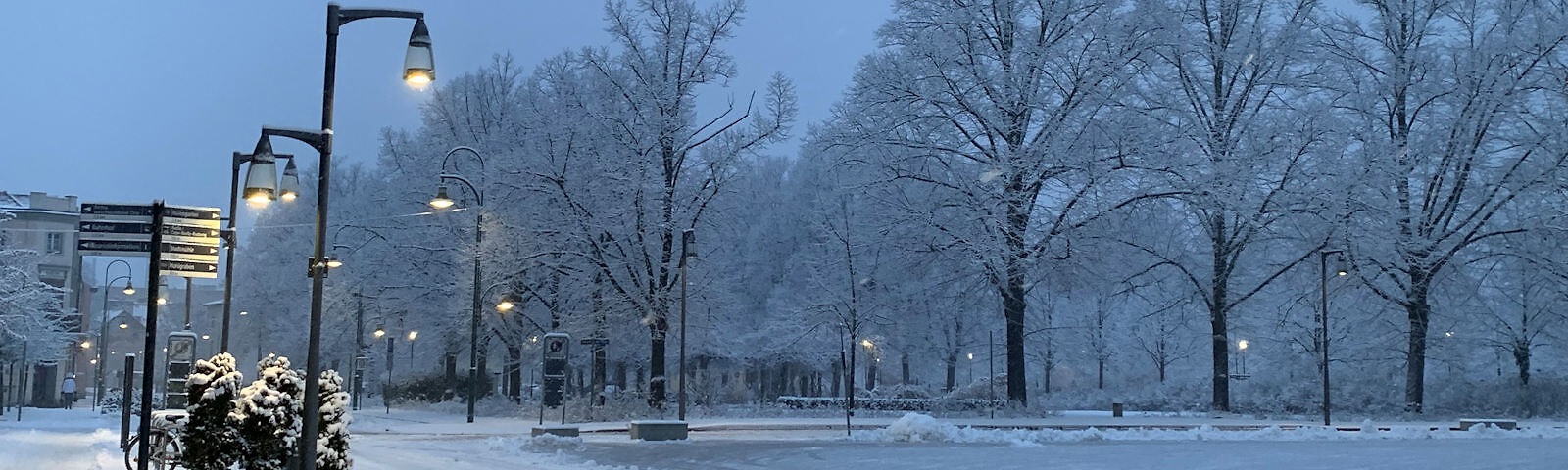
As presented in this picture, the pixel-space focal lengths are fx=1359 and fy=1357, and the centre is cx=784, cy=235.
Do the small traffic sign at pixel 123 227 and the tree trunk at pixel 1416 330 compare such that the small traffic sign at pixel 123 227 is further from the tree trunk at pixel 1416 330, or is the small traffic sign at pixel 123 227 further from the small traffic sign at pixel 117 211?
the tree trunk at pixel 1416 330

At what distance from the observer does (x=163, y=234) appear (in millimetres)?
17750

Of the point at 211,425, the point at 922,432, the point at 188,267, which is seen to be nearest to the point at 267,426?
the point at 211,425

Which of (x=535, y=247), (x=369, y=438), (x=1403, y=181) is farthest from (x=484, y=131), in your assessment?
(x=1403, y=181)

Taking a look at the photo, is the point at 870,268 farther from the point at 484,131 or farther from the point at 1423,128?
the point at 1423,128

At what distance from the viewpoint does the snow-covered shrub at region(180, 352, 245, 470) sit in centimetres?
1427

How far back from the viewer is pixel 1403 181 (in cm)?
4050

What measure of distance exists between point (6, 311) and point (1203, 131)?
41994 millimetres

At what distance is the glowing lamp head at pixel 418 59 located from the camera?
12.5 metres

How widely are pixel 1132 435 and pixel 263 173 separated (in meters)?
20.6

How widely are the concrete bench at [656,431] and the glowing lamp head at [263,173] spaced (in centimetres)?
1579

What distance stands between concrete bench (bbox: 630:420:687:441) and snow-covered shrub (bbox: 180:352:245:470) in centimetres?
1471

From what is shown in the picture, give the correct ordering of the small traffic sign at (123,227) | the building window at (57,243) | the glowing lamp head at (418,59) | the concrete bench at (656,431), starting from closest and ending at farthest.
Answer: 1. the glowing lamp head at (418,59)
2. the small traffic sign at (123,227)
3. the concrete bench at (656,431)
4. the building window at (57,243)

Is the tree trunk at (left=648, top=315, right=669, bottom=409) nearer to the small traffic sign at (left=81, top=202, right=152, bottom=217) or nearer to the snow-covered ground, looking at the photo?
the snow-covered ground

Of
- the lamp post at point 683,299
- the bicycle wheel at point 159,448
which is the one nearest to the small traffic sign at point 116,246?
the bicycle wheel at point 159,448
